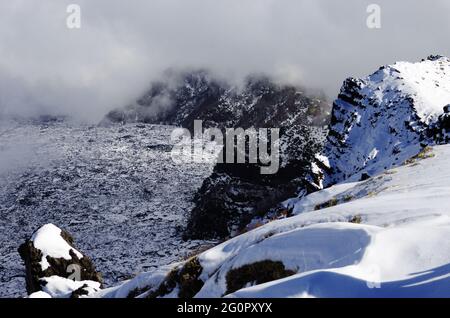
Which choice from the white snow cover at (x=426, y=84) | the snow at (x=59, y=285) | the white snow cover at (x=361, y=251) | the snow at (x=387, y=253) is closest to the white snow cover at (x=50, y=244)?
the snow at (x=59, y=285)

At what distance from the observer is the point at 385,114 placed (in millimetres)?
98500

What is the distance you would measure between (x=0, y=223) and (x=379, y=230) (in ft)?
592

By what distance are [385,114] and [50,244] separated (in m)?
65.1

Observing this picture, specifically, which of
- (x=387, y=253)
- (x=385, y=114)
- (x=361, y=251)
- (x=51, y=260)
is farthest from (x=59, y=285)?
(x=385, y=114)

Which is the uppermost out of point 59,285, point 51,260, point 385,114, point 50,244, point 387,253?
point 387,253

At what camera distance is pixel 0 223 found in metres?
183

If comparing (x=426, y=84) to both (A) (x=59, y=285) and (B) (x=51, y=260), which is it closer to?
(B) (x=51, y=260)

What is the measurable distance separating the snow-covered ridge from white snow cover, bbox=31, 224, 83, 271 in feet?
156

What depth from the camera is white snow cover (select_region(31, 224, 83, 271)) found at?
45.8 metres

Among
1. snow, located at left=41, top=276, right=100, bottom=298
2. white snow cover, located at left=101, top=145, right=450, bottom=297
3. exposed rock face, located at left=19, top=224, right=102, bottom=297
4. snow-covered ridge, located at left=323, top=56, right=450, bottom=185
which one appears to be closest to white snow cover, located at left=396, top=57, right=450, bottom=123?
snow-covered ridge, located at left=323, top=56, right=450, bottom=185

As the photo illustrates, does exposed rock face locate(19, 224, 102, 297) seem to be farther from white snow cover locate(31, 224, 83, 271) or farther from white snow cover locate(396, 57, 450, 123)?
white snow cover locate(396, 57, 450, 123)

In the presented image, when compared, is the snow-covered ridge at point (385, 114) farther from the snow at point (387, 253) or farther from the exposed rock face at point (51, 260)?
the snow at point (387, 253)

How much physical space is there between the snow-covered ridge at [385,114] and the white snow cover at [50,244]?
47.5 m
